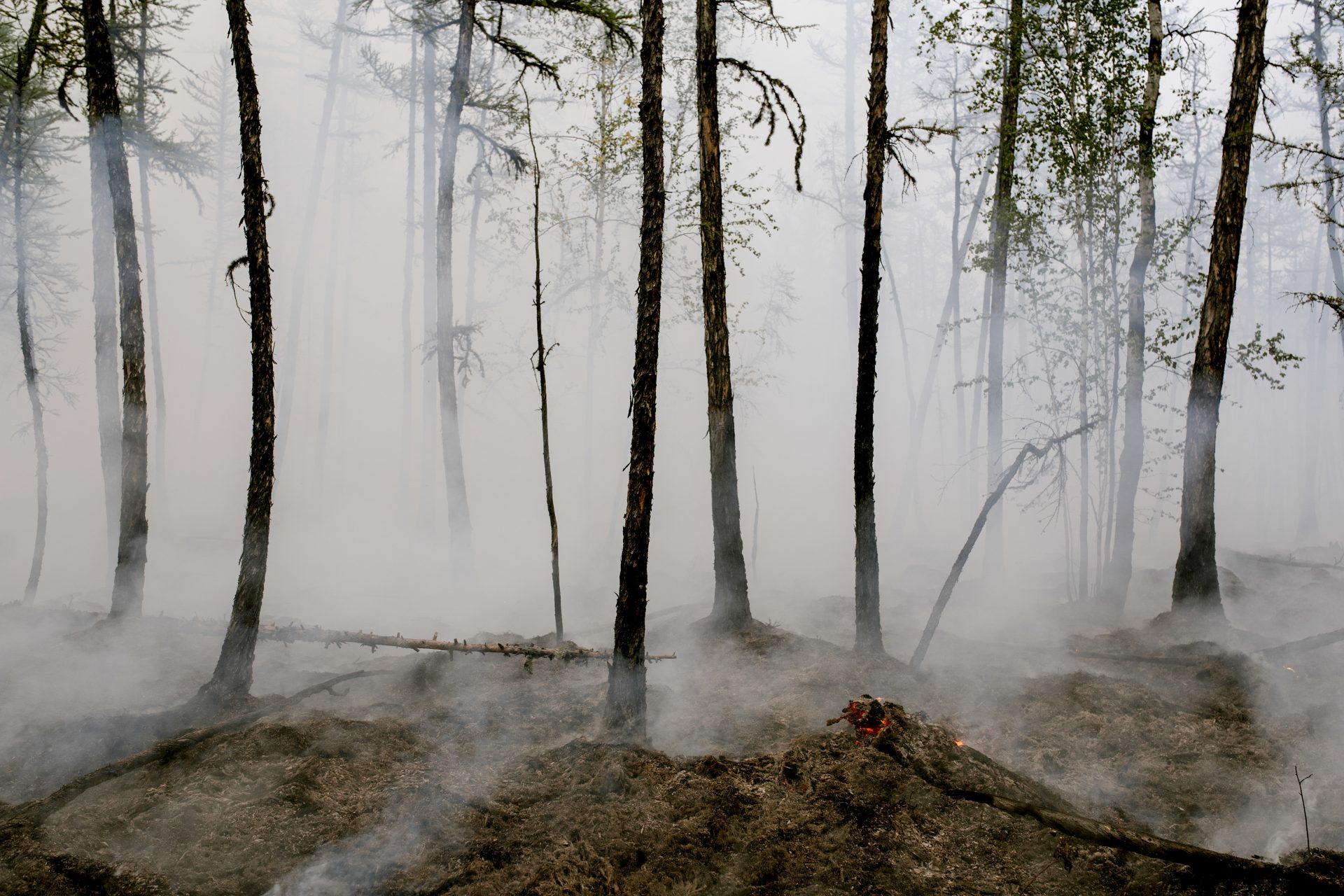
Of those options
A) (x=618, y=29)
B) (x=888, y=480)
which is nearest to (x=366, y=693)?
(x=618, y=29)

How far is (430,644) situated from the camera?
29.0 feet

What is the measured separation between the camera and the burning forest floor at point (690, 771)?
4.99 meters

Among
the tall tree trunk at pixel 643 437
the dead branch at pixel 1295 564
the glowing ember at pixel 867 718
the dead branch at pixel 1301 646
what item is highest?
the tall tree trunk at pixel 643 437

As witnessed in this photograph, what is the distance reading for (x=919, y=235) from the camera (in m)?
41.1

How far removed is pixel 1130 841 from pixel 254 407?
341 inches

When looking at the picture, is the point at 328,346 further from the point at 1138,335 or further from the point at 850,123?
the point at 1138,335

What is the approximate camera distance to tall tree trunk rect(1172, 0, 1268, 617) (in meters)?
9.95

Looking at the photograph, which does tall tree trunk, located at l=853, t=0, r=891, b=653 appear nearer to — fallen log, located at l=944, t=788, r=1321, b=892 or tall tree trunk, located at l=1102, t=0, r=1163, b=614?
fallen log, located at l=944, t=788, r=1321, b=892

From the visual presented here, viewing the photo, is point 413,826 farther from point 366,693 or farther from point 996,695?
point 996,695

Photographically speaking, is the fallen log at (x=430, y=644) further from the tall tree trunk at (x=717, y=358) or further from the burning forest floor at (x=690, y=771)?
the tall tree trunk at (x=717, y=358)

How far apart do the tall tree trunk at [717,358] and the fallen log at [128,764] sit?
→ 218 inches

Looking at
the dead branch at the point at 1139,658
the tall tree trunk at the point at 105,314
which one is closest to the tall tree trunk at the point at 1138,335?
the dead branch at the point at 1139,658

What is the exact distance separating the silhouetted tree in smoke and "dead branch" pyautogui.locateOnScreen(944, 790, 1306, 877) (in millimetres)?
5164

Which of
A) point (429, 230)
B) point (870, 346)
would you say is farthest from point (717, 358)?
point (429, 230)
